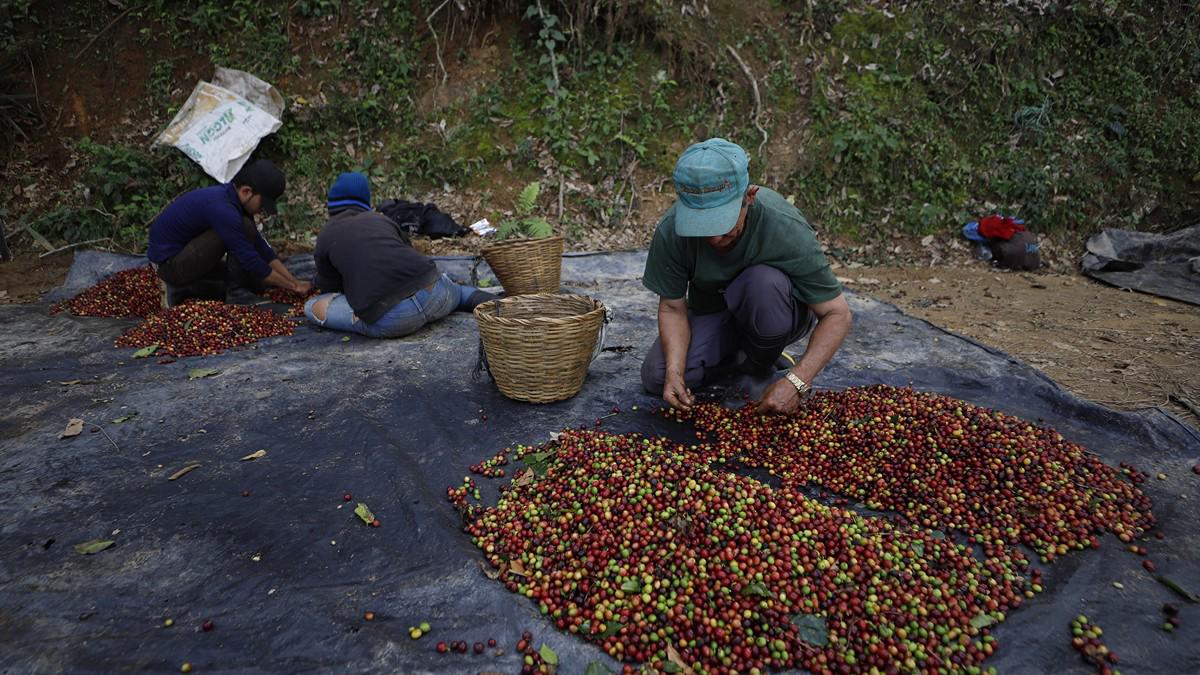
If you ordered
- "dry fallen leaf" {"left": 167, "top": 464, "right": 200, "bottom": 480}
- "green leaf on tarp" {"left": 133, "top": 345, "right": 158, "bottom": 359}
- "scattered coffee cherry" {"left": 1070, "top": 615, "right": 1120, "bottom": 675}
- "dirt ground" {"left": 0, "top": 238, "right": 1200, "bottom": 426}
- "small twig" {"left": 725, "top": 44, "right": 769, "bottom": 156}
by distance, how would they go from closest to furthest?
"scattered coffee cherry" {"left": 1070, "top": 615, "right": 1120, "bottom": 675}, "dry fallen leaf" {"left": 167, "top": 464, "right": 200, "bottom": 480}, "dirt ground" {"left": 0, "top": 238, "right": 1200, "bottom": 426}, "green leaf on tarp" {"left": 133, "top": 345, "right": 158, "bottom": 359}, "small twig" {"left": 725, "top": 44, "right": 769, "bottom": 156}

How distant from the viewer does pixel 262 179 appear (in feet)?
16.0

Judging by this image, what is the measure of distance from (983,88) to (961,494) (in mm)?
7523

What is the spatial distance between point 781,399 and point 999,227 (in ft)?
18.7

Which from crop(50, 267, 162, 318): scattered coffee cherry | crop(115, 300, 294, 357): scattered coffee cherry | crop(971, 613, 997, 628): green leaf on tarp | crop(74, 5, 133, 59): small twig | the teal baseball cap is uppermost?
crop(74, 5, 133, 59): small twig

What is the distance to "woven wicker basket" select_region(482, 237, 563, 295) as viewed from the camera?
5.06 metres

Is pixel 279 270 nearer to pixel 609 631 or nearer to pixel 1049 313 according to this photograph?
pixel 609 631

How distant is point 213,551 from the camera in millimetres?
2242

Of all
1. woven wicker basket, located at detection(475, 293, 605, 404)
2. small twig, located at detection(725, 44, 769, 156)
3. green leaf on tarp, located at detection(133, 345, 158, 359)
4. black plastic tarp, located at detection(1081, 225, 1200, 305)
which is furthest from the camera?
small twig, located at detection(725, 44, 769, 156)

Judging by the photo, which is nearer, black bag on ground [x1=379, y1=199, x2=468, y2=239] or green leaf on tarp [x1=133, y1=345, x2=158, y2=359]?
green leaf on tarp [x1=133, y1=345, x2=158, y2=359]

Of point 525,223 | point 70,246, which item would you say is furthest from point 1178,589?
point 70,246

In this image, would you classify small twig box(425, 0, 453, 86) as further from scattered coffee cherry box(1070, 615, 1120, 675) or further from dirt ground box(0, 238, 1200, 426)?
scattered coffee cherry box(1070, 615, 1120, 675)

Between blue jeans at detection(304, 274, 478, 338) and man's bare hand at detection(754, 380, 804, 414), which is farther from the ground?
man's bare hand at detection(754, 380, 804, 414)

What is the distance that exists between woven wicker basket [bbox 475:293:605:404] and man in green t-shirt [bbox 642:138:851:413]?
0.41 m

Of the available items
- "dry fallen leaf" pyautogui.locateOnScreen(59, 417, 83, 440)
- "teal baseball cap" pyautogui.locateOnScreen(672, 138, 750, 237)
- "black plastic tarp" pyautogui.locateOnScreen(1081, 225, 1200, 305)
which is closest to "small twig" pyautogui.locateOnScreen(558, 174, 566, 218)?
"teal baseball cap" pyautogui.locateOnScreen(672, 138, 750, 237)
